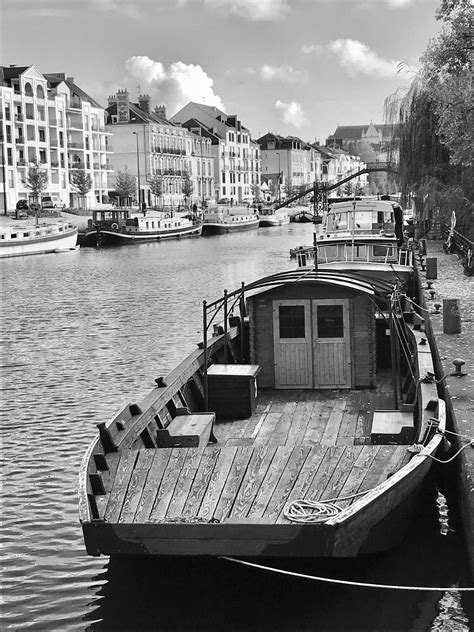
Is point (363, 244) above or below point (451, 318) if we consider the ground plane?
above

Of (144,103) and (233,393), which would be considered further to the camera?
(144,103)

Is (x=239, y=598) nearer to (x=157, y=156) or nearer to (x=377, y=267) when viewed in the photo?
(x=377, y=267)

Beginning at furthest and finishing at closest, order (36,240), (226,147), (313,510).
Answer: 1. (226,147)
2. (36,240)
3. (313,510)

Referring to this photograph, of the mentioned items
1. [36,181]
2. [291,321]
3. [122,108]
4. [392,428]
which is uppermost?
[122,108]

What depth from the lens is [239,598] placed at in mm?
9820

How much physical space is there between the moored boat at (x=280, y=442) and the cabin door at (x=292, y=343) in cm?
2

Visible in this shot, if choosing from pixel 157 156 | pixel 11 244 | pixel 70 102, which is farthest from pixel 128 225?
pixel 157 156

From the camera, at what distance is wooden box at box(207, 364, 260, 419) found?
14.5 metres

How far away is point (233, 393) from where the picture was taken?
14555 mm

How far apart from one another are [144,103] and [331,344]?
116 m

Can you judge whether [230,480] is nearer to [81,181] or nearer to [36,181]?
[36,181]

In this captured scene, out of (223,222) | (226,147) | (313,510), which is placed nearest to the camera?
(313,510)

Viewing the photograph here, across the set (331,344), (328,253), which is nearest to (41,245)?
(328,253)

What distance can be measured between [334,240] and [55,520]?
1922cm
